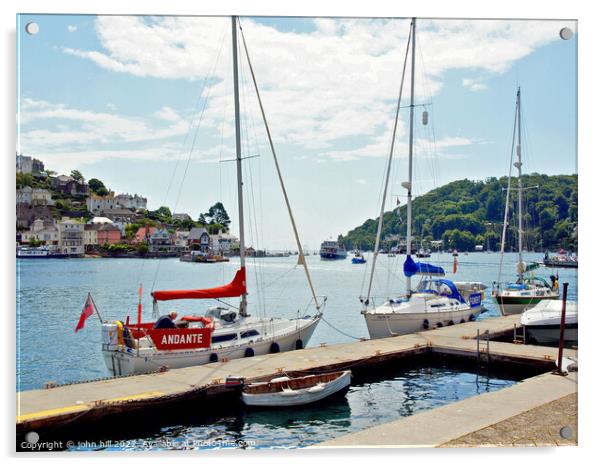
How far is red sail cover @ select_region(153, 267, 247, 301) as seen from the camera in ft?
46.4

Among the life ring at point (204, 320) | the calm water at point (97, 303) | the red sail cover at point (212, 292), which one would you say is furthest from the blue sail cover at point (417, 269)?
the life ring at point (204, 320)

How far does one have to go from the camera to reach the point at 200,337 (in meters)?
13.6

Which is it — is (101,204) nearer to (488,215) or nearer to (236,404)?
(488,215)

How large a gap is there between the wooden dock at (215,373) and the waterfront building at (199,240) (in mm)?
57316

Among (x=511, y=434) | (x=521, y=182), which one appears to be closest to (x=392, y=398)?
(x=511, y=434)

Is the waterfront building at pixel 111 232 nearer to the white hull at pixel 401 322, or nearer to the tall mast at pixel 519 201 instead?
the white hull at pixel 401 322

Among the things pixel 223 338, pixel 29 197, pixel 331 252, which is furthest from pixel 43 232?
pixel 331 252

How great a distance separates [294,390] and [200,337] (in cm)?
281

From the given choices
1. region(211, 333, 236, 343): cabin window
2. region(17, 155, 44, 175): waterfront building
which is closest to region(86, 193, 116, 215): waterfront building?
region(211, 333, 236, 343): cabin window

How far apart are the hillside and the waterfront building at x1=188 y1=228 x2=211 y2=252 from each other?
47.8 meters

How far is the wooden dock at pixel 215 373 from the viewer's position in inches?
372

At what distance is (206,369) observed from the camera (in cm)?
1273

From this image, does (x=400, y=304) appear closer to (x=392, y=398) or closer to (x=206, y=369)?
(x=392, y=398)

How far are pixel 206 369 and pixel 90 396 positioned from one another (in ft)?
9.66
